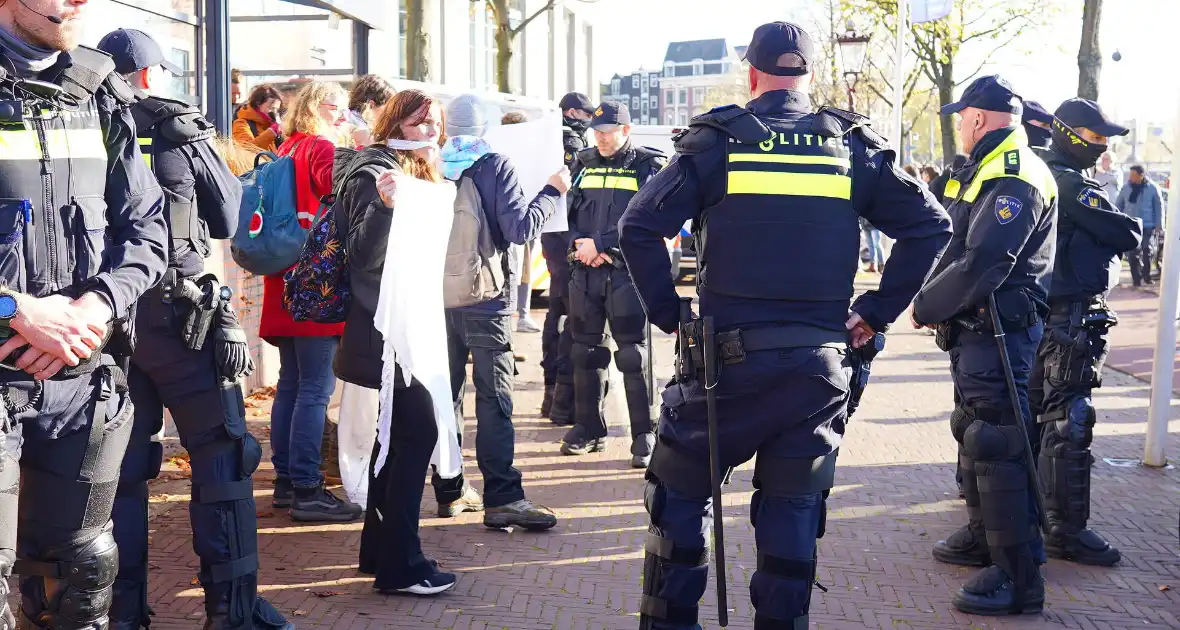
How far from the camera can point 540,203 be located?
5.48m

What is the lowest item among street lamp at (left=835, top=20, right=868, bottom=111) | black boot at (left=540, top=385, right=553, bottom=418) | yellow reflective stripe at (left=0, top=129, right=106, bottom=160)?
black boot at (left=540, top=385, right=553, bottom=418)

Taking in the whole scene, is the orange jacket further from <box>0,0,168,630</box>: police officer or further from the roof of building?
the roof of building

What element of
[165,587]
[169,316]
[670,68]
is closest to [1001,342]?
[169,316]

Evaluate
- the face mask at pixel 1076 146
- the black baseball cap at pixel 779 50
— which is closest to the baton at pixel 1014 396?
the face mask at pixel 1076 146

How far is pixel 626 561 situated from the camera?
17.2 ft

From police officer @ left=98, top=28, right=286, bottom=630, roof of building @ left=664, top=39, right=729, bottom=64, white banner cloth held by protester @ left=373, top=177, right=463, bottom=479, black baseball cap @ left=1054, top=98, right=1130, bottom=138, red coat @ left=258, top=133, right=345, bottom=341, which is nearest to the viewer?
police officer @ left=98, top=28, right=286, bottom=630

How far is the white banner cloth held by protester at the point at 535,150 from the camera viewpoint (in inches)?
235

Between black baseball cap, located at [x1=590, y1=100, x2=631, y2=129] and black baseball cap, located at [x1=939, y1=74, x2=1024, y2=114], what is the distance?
265cm

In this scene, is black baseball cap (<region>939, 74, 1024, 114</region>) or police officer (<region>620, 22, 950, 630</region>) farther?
black baseball cap (<region>939, 74, 1024, 114</region>)

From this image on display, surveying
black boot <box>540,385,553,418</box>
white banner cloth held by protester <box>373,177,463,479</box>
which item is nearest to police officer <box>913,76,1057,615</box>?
white banner cloth held by protester <box>373,177,463,479</box>

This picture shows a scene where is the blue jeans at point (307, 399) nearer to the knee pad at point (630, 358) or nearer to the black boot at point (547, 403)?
the knee pad at point (630, 358)

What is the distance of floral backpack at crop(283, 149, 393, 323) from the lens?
4555 mm

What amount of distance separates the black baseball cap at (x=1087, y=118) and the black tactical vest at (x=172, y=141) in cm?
391

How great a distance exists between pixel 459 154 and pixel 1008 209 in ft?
7.71
